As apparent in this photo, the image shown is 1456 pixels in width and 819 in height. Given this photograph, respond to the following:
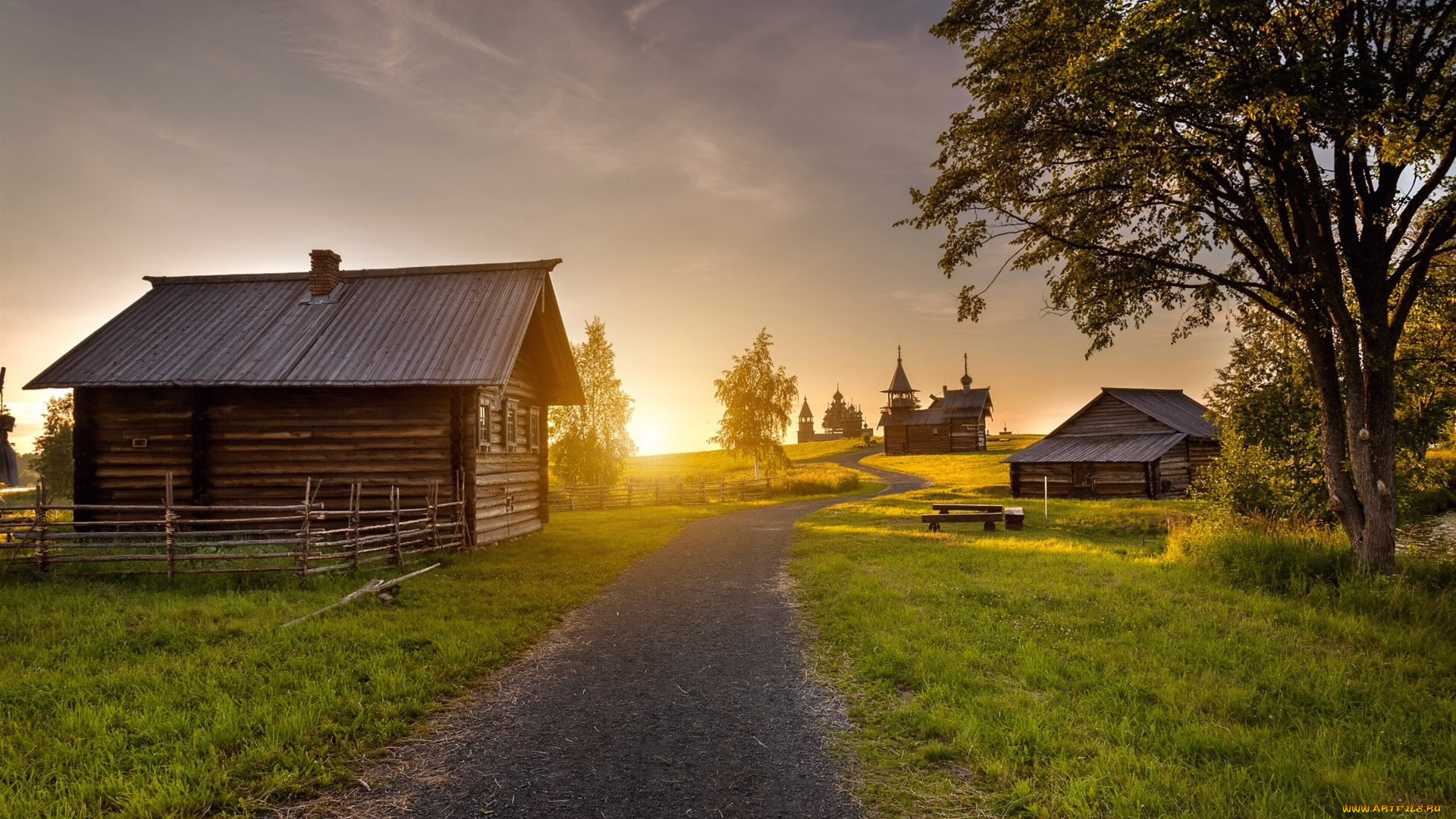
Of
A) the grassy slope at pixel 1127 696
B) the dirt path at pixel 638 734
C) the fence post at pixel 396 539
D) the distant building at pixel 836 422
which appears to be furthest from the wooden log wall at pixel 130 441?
the distant building at pixel 836 422

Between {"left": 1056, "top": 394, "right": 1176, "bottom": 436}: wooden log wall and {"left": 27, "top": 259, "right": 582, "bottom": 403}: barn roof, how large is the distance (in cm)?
3218

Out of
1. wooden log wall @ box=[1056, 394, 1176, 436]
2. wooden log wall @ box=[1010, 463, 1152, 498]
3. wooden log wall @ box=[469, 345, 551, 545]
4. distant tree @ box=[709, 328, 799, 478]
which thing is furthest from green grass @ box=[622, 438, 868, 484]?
wooden log wall @ box=[469, 345, 551, 545]

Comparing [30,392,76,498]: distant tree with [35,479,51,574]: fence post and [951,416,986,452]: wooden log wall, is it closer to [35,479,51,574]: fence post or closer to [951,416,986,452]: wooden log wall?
[35,479,51,574]: fence post

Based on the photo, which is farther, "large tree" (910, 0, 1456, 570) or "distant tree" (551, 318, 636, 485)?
"distant tree" (551, 318, 636, 485)

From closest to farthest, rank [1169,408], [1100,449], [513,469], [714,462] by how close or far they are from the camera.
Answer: [513,469] → [1100,449] → [1169,408] → [714,462]

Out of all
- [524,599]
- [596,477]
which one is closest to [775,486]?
[596,477]

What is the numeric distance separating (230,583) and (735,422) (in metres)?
34.1

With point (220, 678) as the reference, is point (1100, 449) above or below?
above

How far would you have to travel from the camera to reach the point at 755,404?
1758 inches

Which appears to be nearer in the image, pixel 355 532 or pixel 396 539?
pixel 355 532

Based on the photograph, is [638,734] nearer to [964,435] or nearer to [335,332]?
[335,332]

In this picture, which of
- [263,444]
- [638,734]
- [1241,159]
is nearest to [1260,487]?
[1241,159]

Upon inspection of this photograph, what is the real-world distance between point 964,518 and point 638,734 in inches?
707

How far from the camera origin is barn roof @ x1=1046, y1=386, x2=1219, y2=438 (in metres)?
37.0
